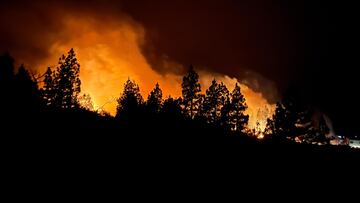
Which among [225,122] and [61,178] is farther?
[225,122]

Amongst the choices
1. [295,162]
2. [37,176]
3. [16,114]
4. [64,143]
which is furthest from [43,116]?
[295,162]

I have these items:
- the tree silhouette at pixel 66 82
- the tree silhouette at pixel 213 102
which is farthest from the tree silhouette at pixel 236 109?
the tree silhouette at pixel 66 82

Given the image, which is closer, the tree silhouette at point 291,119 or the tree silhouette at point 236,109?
the tree silhouette at point 291,119

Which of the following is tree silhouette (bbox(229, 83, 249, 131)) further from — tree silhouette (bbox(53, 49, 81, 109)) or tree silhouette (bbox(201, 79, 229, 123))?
tree silhouette (bbox(53, 49, 81, 109))

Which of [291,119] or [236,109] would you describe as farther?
[236,109]

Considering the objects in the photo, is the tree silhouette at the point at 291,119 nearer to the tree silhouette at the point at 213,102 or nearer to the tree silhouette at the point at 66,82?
the tree silhouette at the point at 213,102

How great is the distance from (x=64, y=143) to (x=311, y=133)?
5291 centimetres

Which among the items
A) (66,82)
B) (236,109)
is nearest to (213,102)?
(236,109)

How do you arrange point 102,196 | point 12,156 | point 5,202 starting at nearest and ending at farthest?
point 5,202, point 102,196, point 12,156

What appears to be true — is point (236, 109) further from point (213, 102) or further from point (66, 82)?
point (66, 82)

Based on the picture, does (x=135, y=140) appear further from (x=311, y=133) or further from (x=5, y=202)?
(x=311, y=133)

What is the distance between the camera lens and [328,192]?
18.4 meters

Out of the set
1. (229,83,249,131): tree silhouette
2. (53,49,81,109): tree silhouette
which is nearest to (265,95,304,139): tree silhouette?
(229,83,249,131): tree silhouette

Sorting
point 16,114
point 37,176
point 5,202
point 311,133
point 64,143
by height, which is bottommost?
point 5,202
